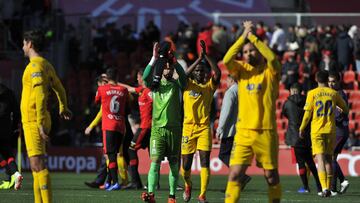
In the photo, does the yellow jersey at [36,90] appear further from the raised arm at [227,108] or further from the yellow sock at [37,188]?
the raised arm at [227,108]

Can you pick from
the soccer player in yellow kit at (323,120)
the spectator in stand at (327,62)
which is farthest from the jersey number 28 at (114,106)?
the spectator in stand at (327,62)

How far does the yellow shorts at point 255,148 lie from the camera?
1277 centimetres

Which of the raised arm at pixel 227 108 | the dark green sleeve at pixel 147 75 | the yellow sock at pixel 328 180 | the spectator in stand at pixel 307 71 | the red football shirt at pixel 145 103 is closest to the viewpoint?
the dark green sleeve at pixel 147 75

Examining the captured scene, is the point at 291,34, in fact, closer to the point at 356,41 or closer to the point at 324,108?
the point at 356,41

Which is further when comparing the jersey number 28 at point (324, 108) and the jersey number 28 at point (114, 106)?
the jersey number 28 at point (114, 106)

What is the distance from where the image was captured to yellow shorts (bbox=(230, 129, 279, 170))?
1277 cm

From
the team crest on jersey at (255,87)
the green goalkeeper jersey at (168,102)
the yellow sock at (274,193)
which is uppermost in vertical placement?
the team crest on jersey at (255,87)

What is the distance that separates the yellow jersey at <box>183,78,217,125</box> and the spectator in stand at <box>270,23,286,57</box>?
15.1 metres

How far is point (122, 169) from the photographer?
20953 mm

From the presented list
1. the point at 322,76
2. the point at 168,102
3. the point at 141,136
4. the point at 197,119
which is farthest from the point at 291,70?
the point at 168,102

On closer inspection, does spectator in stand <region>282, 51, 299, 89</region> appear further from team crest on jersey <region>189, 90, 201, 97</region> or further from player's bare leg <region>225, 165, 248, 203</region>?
player's bare leg <region>225, 165, 248, 203</region>

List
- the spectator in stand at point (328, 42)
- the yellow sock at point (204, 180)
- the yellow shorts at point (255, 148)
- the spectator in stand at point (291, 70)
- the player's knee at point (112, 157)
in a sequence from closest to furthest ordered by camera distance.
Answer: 1. the yellow shorts at point (255, 148)
2. the yellow sock at point (204, 180)
3. the player's knee at point (112, 157)
4. the spectator in stand at point (291, 70)
5. the spectator in stand at point (328, 42)

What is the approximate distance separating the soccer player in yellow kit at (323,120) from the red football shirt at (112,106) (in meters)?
3.62

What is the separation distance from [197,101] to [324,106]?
7.53 feet
